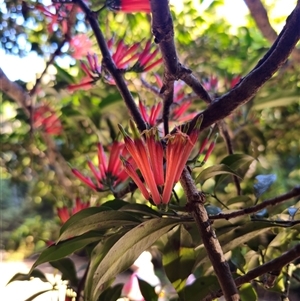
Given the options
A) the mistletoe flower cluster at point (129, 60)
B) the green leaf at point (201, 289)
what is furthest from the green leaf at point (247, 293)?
the mistletoe flower cluster at point (129, 60)

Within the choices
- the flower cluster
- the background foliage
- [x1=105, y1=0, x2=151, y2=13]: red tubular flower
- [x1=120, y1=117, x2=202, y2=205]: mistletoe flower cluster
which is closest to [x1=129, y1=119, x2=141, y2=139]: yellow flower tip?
[x1=120, y1=117, x2=202, y2=205]: mistletoe flower cluster

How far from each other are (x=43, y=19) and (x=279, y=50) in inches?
27.4

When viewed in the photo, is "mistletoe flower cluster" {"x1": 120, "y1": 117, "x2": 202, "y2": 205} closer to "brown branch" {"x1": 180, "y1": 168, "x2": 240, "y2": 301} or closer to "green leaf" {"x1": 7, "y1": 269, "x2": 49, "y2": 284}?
"brown branch" {"x1": 180, "y1": 168, "x2": 240, "y2": 301}

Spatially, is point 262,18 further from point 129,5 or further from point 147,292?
point 147,292

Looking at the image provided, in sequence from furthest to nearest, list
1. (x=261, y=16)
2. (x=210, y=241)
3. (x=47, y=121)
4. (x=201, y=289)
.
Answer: (x=47, y=121) → (x=261, y=16) → (x=201, y=289) → (x=210, y=241)

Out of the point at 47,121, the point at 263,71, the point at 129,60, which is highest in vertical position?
the point at 47,121

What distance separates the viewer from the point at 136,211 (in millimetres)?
356

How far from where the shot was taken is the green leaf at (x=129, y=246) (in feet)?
1.01

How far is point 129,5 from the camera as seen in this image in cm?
47

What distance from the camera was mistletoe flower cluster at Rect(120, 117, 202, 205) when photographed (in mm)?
286

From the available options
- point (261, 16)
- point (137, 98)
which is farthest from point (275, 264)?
point (137, 98)

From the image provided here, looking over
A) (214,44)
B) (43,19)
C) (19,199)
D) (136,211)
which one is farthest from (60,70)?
(19,199)

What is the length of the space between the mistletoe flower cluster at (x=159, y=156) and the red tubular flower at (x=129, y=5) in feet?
0.72

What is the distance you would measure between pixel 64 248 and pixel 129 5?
10.5 inches
